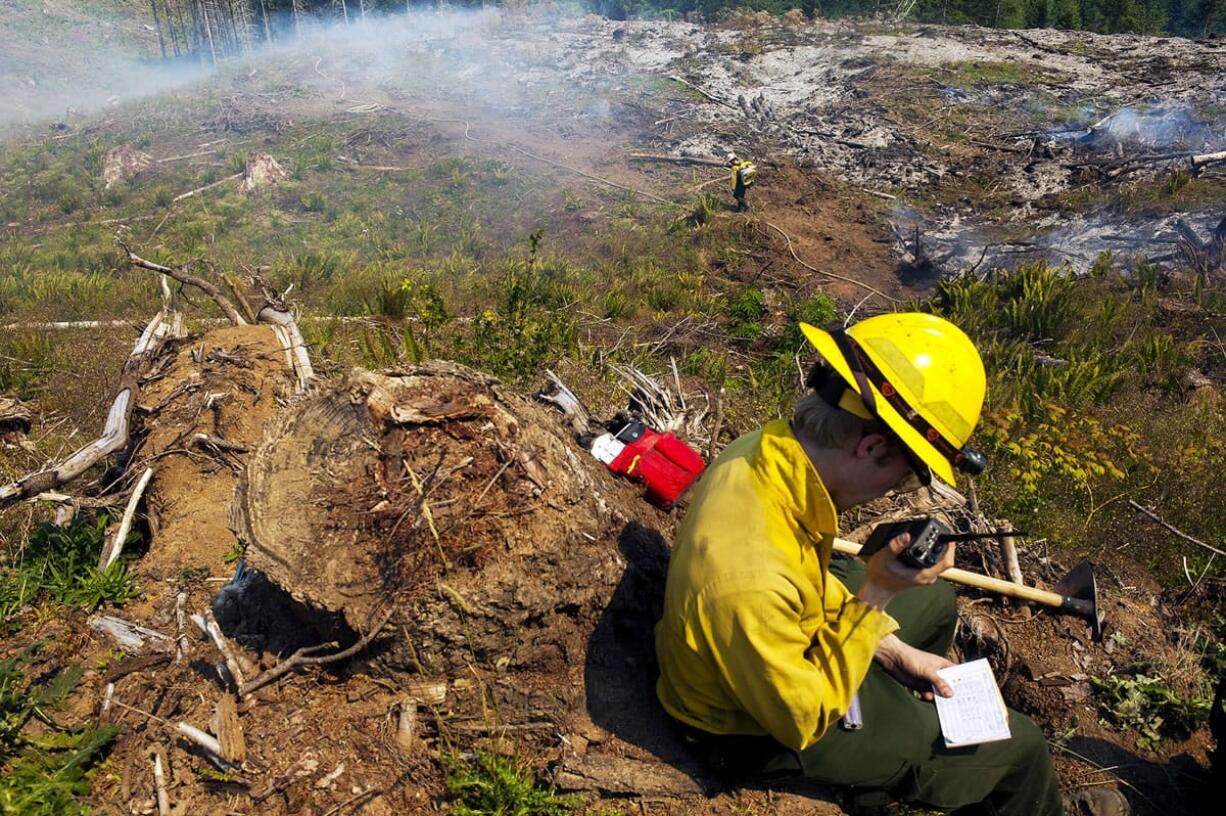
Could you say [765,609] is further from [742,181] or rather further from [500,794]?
[742,181]

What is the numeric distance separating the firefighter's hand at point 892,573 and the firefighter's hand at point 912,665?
19.4 inches

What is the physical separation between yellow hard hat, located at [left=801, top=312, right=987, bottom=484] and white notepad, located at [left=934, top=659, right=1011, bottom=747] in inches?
35.3

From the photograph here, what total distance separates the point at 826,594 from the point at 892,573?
0.35 m

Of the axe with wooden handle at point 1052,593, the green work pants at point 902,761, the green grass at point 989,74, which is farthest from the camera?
the green grass at point 989,74

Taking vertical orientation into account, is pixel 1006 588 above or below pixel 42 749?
below

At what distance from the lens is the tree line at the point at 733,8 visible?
85.9 feet

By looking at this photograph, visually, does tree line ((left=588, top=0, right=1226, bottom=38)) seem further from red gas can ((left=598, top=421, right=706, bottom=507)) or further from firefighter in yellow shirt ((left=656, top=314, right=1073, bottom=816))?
firefighter in yellow shirt ((left=656, top=314, right=1073, bottom=816))

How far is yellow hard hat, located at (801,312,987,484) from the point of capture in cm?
195

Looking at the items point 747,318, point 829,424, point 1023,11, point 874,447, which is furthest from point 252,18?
point 874,447

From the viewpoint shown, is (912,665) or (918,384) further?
(912,665)

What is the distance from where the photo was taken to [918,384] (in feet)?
6.45

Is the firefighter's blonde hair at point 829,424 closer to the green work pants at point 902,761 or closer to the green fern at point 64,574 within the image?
the green work pants at point 902,761

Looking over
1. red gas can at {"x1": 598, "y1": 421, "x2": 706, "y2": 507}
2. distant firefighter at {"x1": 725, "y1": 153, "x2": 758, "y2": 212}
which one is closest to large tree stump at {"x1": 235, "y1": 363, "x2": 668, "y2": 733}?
red gas can at {"x1": 598, "y1": 421, "x2": 706, "y2": 507}

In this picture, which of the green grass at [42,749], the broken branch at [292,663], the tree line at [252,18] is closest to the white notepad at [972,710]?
the broken branch at [292,663]
